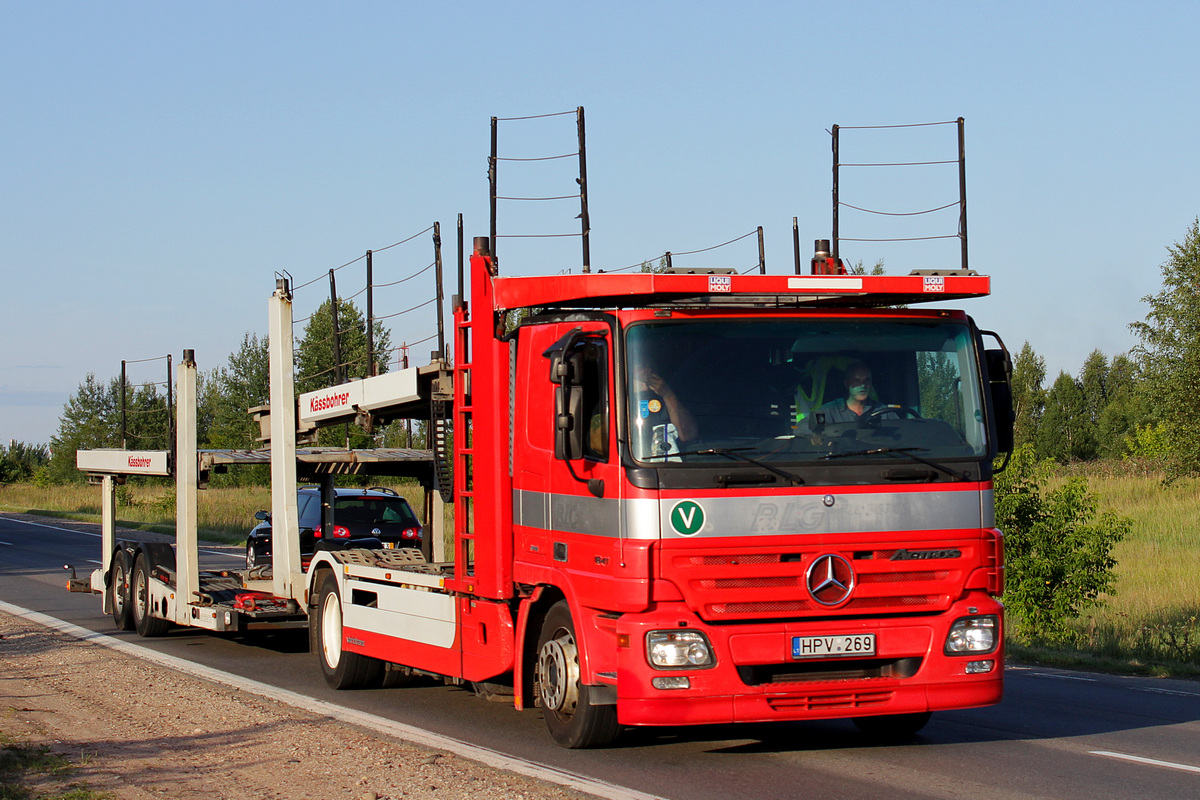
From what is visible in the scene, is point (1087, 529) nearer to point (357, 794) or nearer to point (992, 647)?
point (992, 647)

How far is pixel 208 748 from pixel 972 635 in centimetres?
474

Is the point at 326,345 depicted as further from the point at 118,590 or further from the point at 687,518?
the point at 687,518

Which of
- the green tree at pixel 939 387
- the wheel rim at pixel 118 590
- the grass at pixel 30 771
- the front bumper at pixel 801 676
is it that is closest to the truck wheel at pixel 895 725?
the front bumper at pixel 801 676

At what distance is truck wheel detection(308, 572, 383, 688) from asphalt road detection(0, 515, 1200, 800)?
0.48 ft

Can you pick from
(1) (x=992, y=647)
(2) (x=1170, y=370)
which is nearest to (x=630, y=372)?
(1) (x=992, y=647)

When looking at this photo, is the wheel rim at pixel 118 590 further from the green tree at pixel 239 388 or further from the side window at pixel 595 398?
the green tree at pixel 239 388

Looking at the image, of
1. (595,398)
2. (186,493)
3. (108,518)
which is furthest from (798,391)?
(108,518)

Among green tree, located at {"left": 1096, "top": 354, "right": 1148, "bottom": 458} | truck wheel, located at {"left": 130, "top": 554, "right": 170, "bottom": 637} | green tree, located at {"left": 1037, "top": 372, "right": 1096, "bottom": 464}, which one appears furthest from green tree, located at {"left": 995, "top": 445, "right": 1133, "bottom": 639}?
green tree, located at {"left": 1037, "top": 372, "right": 1096, "bottom": 464}

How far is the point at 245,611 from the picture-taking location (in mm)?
12703

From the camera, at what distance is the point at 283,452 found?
12789mm

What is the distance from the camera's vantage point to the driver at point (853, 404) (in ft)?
24.3

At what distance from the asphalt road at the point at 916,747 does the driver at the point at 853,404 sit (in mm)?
2039

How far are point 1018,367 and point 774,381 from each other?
88.8 metres

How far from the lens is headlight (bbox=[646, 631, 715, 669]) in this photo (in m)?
6.94
